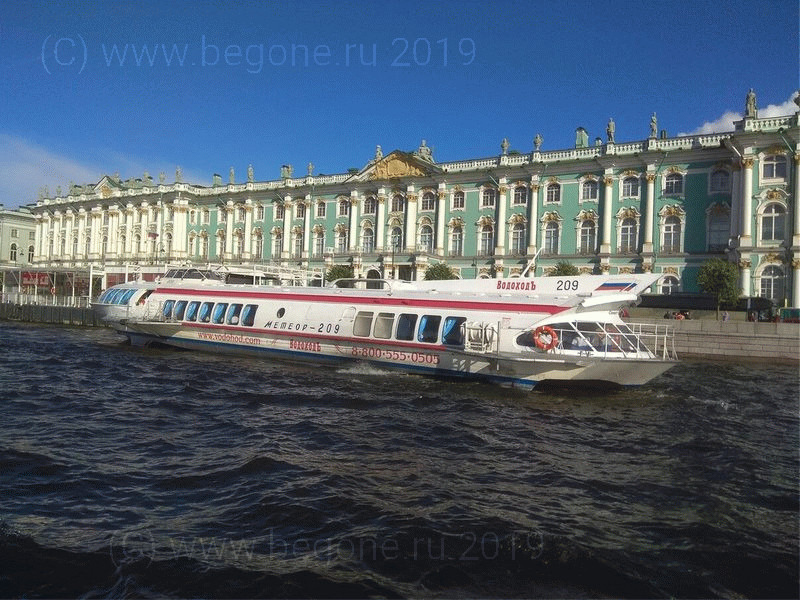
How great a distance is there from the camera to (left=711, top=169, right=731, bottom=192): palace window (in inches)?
1756

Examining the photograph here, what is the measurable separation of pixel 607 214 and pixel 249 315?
118 ft

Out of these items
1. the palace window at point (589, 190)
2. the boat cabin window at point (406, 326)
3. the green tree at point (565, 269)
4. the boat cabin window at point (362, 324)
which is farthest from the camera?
the palace window at point (589, 190)

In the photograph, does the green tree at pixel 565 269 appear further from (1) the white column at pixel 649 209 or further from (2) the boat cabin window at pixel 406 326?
(2) the boat cabin window at pixel 406 326

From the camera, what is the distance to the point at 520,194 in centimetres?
5366

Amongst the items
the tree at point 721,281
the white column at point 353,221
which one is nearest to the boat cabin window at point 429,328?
the tree at point 721,281

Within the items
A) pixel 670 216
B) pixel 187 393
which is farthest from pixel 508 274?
pixel 187 393

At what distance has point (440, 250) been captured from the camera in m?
56.2

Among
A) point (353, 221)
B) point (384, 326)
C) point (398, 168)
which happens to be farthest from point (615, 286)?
point (353, 221)

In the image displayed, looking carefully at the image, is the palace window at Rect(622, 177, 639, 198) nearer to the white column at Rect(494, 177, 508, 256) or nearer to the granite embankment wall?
the white column at Rect(494, 177, 508, 256)

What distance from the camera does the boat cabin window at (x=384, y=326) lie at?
725 inches

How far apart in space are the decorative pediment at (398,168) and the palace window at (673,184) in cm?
2014

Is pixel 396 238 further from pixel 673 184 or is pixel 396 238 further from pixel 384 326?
pixel 384 326

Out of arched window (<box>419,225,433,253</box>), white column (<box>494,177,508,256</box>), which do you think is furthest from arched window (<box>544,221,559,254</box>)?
arched window (<box>419,225,433,253</box>)

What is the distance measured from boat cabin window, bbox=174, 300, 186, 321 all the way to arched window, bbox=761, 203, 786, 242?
39.0 meters
